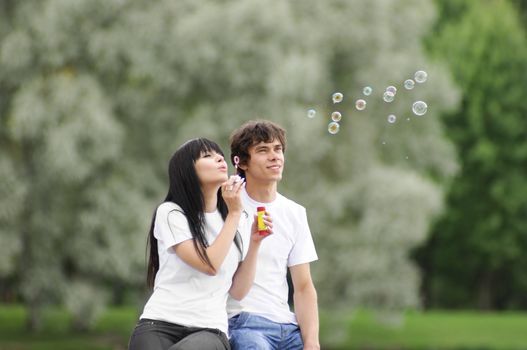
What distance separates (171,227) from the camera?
14.3 feet

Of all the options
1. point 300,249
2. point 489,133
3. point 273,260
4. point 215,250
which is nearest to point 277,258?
point 273,260

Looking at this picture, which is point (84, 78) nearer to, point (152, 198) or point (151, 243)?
point (152, 198)

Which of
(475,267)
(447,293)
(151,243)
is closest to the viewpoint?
(151,243)

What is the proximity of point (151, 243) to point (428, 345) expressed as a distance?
64.9 ft

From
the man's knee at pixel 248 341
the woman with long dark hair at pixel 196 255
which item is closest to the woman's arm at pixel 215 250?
the woman with long dark hair at pixel 196 255

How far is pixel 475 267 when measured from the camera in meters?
33.6

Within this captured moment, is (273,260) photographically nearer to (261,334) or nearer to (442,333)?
(261,334)

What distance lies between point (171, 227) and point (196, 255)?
0.18 metres

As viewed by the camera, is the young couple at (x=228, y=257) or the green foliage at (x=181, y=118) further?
the green foliage at (x=181, y=118)

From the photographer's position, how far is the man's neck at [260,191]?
188 inches

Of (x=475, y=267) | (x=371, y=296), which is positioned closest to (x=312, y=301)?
(x=371, y=296)

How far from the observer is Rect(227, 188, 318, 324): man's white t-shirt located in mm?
4633

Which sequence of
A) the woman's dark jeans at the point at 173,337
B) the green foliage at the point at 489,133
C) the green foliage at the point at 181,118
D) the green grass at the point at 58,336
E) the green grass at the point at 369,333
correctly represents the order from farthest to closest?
the green foliage at the point at 489,133 → the green grass at the point at 369,333 → the green grass at the point at 58,336 → the green foliage at the point at 181,118 → the woman's dark jeans at the point at 173,337

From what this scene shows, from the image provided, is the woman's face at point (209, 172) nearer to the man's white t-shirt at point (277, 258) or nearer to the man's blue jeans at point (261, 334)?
the man's white t-shirt at point (277, 258)
